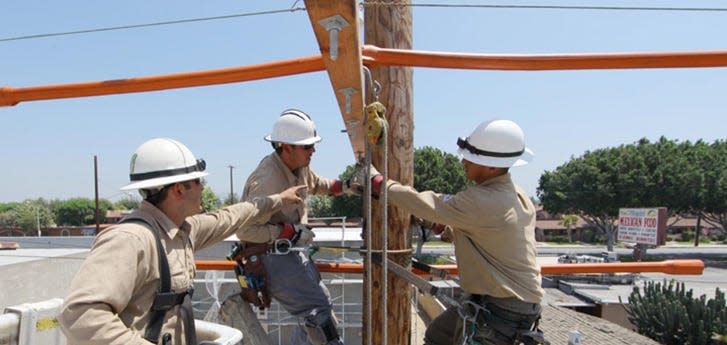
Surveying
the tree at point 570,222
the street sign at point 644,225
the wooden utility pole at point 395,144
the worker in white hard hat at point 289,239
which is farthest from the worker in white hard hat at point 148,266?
the tree at point 570,222

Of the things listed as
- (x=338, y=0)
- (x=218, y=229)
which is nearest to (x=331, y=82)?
(x=338, y=0)

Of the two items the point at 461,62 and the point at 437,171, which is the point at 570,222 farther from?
the point at 461,62

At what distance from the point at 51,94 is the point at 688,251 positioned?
51868mm

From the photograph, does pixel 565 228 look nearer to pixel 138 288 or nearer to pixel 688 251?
pixel 688 251

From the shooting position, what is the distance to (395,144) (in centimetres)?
280

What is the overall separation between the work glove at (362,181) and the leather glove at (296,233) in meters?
0.39

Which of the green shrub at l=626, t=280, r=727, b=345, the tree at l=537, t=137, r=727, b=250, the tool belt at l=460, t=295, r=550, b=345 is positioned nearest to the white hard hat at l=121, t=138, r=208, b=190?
the tool belt at l=460, t=295, r=550, b=345

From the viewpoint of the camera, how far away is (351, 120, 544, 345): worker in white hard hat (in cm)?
251

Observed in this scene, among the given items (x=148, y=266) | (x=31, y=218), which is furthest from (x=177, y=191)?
(x=31, y=218)

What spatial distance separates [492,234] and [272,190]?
4.40 ft

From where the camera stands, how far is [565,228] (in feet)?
207

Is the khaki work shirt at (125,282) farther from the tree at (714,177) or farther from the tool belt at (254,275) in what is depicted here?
the tree at (714,177)

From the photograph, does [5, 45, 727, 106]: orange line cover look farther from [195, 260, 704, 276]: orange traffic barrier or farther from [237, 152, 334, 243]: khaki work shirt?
[195, 260, 704, 276]: orange traffic barrier

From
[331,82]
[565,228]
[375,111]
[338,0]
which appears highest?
[338,0]
